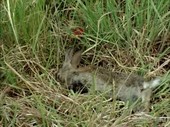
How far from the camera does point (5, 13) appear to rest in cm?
243

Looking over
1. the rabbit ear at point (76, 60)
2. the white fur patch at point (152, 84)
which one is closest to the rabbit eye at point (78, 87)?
the rabbit ear at point (76, 60)

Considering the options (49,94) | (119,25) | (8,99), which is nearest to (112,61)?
(119,25)

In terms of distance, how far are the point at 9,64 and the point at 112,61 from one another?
1.48ft

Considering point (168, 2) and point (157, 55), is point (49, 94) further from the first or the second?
point (168, 2)

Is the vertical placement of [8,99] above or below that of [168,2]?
below

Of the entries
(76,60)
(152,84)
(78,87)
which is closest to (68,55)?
(76,60)

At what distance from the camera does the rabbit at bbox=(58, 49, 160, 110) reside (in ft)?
7.29

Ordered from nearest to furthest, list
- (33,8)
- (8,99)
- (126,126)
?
(126,126) < (8,99) < (33,8)

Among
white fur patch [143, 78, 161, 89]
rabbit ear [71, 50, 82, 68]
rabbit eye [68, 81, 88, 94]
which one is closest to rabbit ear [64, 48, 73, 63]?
rabbit ear [71, 50, 82, 68]

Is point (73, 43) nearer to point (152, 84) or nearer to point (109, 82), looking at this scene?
point (109, 82)

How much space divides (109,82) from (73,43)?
32 centimetres

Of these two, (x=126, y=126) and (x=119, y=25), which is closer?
(x=126, y=126)

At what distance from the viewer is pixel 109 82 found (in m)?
2.27

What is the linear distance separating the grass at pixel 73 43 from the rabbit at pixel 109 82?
0.13 ft
